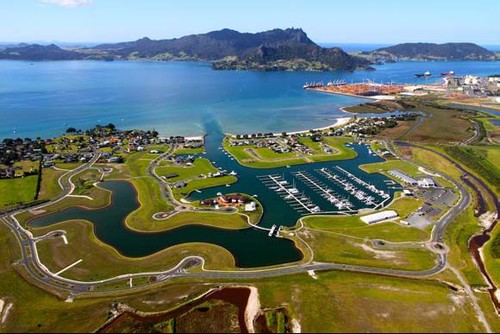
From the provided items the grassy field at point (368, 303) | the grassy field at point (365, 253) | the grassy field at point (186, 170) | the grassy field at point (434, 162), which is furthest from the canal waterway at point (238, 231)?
the grassy field at point (434, 162)

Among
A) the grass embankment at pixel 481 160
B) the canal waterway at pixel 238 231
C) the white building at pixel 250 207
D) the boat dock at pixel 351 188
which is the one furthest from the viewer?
the grass embankment at pixel 481 160

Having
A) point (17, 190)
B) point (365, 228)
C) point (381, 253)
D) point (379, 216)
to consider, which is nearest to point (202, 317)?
point (381, 253)

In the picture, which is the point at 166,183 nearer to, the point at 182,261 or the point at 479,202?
the point at 182,261

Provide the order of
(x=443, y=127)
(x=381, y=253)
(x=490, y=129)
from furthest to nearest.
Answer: (x=443, y=127)
(x=490, y=129)
(x=381, y=253)

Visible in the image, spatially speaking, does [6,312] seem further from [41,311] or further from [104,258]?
[104,258]

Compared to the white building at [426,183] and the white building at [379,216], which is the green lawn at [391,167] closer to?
the white building at [426,183]

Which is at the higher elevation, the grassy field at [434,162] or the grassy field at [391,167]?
the grassy field at [434,162]

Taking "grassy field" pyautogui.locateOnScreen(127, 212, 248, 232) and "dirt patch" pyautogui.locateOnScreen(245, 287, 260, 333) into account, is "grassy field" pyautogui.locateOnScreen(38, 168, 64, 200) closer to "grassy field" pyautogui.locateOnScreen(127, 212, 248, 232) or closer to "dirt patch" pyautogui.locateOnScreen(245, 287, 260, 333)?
"grassy field" pyautogui.locateOnScreen(127, 212, 248, 232)
